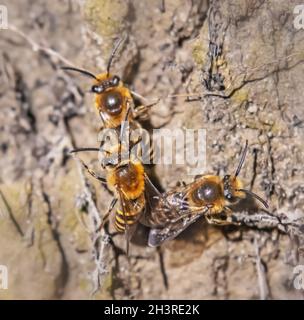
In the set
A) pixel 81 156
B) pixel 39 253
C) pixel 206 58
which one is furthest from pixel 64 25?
pixel 39 253

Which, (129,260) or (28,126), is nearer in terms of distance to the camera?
(129,260)

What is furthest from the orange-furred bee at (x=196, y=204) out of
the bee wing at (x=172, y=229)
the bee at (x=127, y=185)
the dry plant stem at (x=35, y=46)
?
the dry plant stem at (x=35, y=46)

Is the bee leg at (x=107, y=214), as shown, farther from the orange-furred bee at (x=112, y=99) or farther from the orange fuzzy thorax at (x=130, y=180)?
the orange-furred bee at (x=112, y=99)

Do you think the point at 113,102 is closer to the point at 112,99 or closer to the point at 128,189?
the point at 112,99

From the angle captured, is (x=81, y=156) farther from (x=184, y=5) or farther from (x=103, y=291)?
(x=184, y=5)

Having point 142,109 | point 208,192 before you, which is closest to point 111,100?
point 142,109

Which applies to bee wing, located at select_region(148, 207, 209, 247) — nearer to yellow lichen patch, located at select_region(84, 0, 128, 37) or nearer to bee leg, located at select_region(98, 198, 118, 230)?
bee leg, located at select_region(98, 198, 118, 230)

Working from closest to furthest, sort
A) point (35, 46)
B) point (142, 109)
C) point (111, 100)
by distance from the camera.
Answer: point (111, 100), point (142, 109), point (35, 46)
